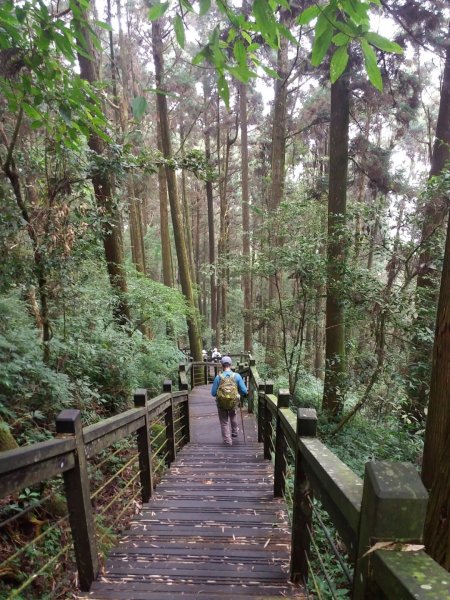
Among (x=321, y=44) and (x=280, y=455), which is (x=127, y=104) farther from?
(x=321, y=44)

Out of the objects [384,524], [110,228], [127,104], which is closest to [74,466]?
[384,524]

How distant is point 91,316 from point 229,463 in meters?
3.70

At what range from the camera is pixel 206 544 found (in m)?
3.36

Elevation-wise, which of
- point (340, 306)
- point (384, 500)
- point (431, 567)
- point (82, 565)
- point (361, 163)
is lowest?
point (82, 565)

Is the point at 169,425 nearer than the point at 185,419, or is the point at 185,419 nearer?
the point at 169,425

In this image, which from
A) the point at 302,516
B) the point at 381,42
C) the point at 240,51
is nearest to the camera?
the point at 381,42

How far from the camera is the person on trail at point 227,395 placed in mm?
7281

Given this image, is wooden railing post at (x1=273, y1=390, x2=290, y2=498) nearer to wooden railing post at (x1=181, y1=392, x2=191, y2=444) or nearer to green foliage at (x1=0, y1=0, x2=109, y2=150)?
green foliage at (x1=0, y1=0, x2=109, y2=150)

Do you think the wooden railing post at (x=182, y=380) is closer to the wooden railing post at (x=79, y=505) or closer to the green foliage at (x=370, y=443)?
the green foliage at (x=370, y=443)

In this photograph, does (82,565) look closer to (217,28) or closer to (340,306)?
(217,28)

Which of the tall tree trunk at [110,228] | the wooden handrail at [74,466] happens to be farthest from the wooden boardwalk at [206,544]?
the tall tree trunk at [110,228]

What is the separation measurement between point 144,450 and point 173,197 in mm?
11965

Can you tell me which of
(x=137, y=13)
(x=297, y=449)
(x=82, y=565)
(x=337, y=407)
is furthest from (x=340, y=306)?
(x=137, y=13)

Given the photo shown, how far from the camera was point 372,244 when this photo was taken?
8000mm
